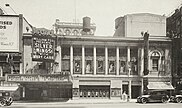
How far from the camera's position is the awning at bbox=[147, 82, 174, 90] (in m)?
33.5

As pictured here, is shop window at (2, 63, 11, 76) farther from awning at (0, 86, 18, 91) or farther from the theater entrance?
the theater entrance

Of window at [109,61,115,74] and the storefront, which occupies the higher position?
window at [109,61,115,74]

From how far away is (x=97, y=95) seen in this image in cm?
3466

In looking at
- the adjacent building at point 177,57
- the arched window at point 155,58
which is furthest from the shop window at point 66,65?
the adjacent building at point 177,57

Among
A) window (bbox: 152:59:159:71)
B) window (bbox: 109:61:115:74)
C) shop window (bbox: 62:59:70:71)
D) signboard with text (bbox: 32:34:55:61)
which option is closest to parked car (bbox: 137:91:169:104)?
window (bbox: 152:59:159:71)

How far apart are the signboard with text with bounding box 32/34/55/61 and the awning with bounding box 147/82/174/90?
49.5 feet

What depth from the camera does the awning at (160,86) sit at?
33500 millimetres

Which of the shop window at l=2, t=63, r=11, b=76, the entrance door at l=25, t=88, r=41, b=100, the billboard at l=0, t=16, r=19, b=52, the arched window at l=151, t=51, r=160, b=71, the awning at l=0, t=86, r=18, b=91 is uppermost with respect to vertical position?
the billboard at l=0, t=16, r=19, b=52

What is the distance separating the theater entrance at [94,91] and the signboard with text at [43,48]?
6843mm

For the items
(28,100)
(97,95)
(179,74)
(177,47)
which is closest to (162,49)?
(177,47)

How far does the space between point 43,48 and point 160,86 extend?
17.9 m

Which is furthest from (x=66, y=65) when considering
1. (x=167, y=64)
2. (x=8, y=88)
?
(x=167, y=64)

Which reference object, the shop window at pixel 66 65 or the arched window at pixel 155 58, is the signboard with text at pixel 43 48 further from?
the arched window at pixel 155 58

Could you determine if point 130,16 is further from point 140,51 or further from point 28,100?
point 28,100
